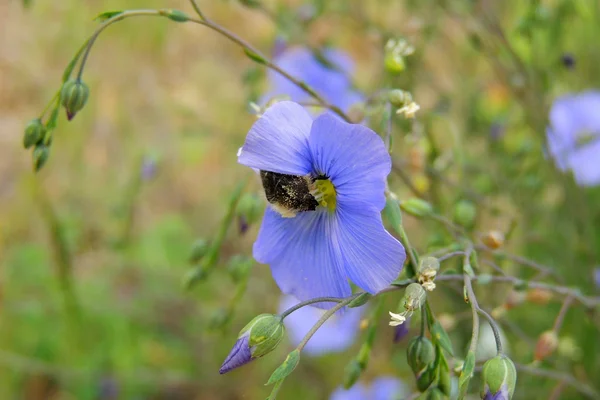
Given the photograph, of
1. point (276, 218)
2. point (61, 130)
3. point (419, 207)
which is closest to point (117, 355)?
point (61, 130)

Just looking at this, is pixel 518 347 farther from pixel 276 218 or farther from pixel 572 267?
pixel 276 218

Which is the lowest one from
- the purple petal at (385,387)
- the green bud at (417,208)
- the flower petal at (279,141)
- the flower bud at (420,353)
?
the purple petal at (385,387)

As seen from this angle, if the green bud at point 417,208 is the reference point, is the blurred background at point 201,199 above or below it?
below

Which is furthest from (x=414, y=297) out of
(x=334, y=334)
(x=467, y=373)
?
(x=334, y=334)

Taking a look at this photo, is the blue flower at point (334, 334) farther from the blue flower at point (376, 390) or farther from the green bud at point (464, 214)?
the green bud at point (464, 214)

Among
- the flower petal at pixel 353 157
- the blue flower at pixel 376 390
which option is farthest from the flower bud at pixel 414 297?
the blue flower at pixel 376 390

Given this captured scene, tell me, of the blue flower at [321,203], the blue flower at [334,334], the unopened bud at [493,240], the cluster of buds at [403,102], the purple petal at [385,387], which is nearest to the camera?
the blue flower at [321,203]

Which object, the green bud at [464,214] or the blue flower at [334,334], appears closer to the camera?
the green bud at [464,214]

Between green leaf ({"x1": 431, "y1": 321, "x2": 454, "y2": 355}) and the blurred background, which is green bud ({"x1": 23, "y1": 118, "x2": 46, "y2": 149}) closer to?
the blurred background
